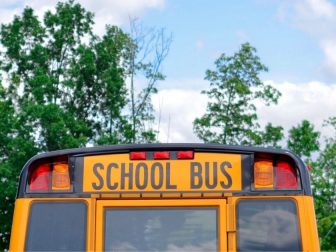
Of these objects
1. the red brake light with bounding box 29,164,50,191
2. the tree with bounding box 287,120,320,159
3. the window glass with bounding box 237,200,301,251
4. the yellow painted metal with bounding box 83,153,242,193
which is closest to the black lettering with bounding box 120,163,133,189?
the yellow painted metal with bounding box 83,153,242,193

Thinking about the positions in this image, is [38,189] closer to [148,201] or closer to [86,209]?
[86,209]

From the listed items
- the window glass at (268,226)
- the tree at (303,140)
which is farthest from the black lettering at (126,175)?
the tree at (303,140)

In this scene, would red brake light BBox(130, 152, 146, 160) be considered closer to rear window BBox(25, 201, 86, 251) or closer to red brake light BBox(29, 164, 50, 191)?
rear window BBox(25, 201, 86, 251)

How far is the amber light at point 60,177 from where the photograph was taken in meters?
6.12

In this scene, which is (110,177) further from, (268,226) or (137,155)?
(268,226)

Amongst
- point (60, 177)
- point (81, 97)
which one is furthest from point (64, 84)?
point (60, 177)

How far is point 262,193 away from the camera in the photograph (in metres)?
6.00

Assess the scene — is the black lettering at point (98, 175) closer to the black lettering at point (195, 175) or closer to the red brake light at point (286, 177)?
the black lettering at point (195, 175)

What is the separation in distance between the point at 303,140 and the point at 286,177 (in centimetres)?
4131

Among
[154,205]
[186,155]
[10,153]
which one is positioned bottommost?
[154,205]

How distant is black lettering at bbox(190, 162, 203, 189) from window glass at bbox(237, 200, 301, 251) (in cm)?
30

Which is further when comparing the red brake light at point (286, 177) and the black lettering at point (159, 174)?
the black lettering at point (159, 174)

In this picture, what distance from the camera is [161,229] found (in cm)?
602

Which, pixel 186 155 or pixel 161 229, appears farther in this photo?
pixel 186 155
